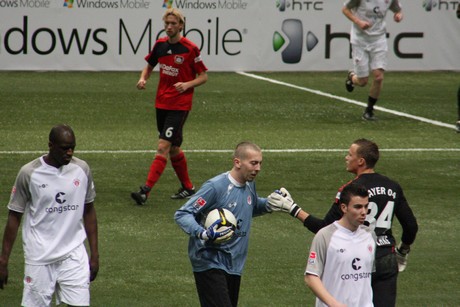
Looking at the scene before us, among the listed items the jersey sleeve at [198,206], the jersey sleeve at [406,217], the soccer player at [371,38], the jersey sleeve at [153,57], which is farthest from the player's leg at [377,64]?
Answer: the jersey sleeve at [198,206]

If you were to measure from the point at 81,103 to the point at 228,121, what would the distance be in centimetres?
349

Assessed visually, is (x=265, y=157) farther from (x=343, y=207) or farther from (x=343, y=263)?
(x=343, y=263)

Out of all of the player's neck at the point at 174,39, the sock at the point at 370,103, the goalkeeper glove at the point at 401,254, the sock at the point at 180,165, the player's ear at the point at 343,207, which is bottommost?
the sock at the point at 370,103

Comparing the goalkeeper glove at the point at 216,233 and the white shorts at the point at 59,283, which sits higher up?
the goalkeeper glove at the point at 216,233

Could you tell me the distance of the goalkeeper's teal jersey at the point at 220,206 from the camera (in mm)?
8609

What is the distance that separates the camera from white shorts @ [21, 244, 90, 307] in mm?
8414

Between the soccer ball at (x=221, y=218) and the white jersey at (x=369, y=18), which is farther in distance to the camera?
Result: the white jersey at (x=369, y=18)

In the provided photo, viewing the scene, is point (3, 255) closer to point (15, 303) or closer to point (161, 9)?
point (15, 303)

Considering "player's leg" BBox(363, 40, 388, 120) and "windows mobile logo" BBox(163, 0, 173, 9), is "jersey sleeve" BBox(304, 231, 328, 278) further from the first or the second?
"windows mobile logo" BBox(163, 0, 173, 9)

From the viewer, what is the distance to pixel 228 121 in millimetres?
20781

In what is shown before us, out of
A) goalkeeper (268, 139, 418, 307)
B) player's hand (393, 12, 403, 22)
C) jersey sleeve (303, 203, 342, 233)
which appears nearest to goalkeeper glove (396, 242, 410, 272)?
goalkeeper (268, 139, 418, 307)

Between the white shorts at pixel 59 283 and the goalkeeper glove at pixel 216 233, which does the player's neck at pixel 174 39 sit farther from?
the goalkeeper glove at pixel 216 233

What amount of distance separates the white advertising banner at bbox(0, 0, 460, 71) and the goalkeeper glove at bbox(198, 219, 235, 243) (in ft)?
59.9

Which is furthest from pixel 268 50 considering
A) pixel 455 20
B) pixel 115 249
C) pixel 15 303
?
pixel 15 303
